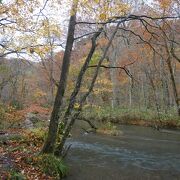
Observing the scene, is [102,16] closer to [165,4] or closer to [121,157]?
[121,157]

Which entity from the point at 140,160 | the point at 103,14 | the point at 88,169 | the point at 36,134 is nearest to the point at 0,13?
the point at 103,14

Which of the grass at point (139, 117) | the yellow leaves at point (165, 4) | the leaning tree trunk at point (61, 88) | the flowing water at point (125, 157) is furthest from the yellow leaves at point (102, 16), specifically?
the yellow leaves at point (165, 4)

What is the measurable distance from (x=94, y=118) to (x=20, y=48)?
18435 millimetres

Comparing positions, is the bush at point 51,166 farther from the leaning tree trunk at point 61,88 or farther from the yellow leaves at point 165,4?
the yellow leaves at point 165,4

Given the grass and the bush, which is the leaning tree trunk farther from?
the grass

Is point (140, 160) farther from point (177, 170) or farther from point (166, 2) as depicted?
point (166, 2)

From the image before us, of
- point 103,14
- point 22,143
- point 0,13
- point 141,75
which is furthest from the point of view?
point 141,75

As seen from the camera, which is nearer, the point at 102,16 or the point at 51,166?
the point at 102,16

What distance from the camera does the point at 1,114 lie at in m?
18.9

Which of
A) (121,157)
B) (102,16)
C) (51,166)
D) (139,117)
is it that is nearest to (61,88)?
(51,166)

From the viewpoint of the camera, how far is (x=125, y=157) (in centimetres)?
1388

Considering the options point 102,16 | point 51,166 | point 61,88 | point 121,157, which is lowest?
point 51,166

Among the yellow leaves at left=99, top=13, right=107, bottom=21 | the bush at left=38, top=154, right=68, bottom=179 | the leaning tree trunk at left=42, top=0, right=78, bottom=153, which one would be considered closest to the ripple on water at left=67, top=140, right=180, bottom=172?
the bush at left=38, top=154, right=68, bottom=179

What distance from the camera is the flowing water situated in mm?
10984
